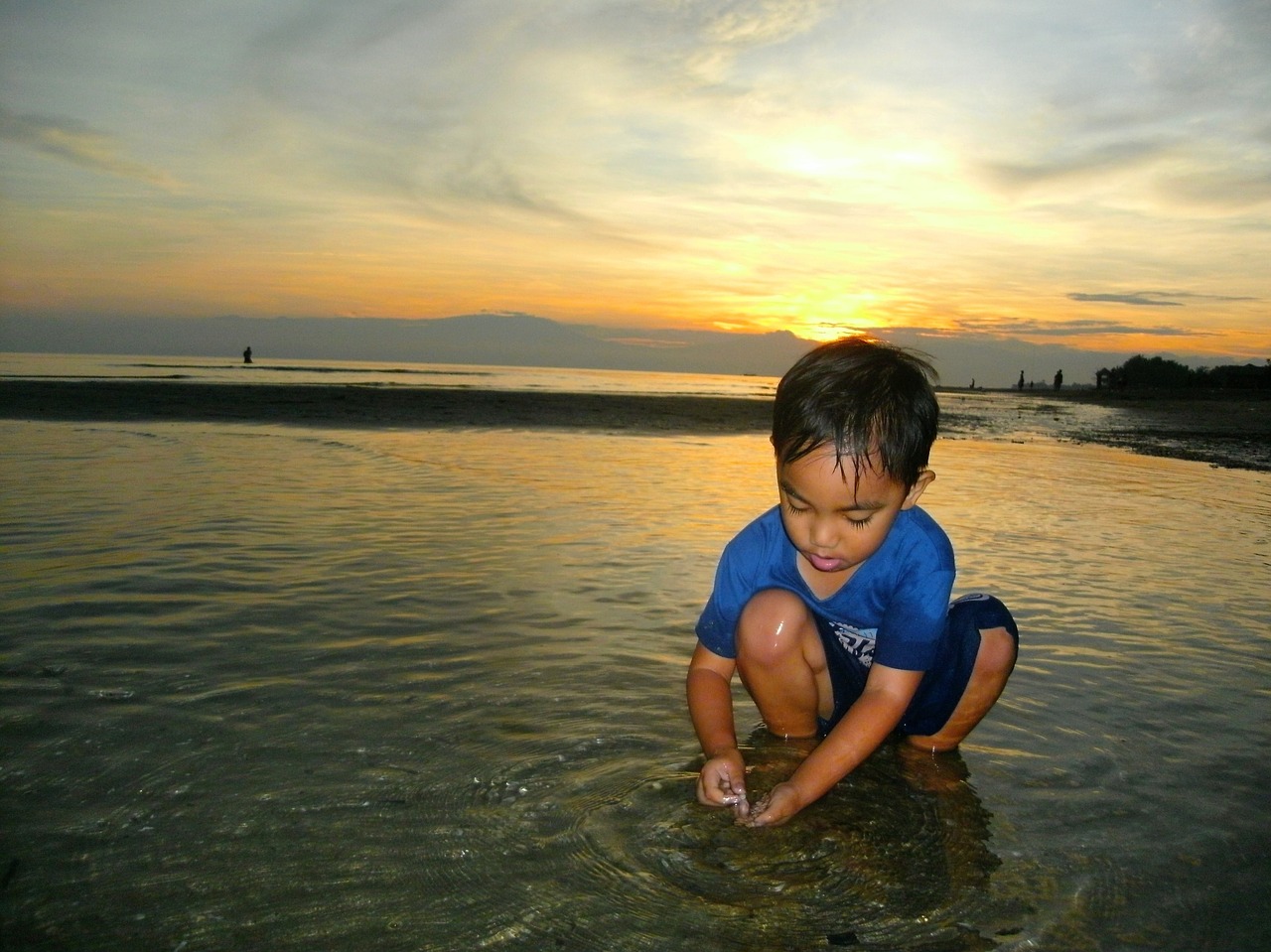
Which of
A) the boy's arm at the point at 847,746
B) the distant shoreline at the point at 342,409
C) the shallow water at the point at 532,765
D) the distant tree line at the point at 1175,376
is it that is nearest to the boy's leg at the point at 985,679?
the shallow water at the point at 532,765

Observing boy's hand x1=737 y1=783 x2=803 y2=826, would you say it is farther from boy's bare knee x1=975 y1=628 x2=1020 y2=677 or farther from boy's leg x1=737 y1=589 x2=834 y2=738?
boy's bare knee x1=975 y1=628 x2=1020 y2=677

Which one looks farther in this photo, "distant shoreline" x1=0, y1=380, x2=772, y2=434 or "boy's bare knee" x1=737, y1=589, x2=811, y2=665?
"distant shoreline" x1=0, y1=380, x2=772, y2=434

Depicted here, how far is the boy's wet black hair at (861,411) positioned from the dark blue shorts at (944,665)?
618mm

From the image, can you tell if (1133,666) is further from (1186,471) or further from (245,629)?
(1186,471)

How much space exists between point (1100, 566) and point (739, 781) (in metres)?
4.20

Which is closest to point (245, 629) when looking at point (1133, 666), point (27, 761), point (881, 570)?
point (27, 761)

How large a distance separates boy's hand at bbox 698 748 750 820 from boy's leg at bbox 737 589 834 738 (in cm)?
42

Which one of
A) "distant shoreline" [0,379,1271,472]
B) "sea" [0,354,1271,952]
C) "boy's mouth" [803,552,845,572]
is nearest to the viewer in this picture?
"sea" [0,354,1271,952]

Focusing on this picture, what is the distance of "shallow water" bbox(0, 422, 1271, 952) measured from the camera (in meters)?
1.96

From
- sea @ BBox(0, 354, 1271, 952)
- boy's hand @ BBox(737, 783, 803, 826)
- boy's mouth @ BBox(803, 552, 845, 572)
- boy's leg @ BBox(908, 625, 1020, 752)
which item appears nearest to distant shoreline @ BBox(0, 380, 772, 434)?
sea @ BBox(0, 354, 1271, 952)

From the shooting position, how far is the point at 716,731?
2.53 m

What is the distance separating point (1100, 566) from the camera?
18.5 ft

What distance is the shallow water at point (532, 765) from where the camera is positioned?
6.42 feet

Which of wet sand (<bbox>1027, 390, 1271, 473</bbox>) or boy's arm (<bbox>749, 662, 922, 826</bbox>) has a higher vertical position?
wet sand (<bbox>1027, 390, 1271, 473</bbox>)
